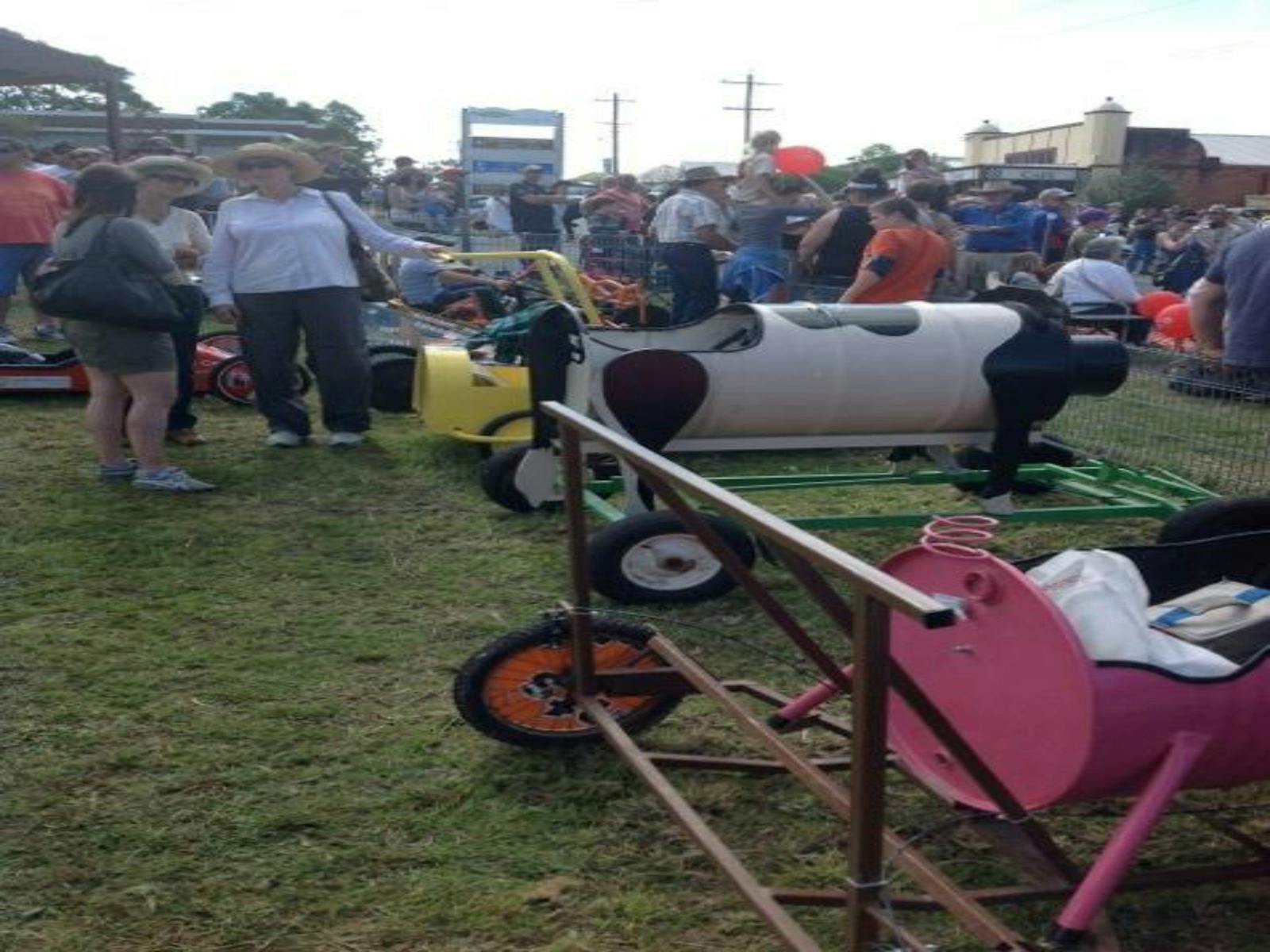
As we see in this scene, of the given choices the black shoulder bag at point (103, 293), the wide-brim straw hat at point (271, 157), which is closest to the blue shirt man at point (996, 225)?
the wide-brim straw hat at point (271, 157)

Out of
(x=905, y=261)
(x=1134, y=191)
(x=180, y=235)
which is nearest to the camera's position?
(x=905, y=261)

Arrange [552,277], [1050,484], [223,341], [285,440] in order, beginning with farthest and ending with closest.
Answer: [223,341]
[552,277]
[285,440]
[1050,484]

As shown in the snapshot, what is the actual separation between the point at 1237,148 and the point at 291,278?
7100 centimetres

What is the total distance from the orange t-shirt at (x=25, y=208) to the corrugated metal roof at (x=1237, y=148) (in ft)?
210

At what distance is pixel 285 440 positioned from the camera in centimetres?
711

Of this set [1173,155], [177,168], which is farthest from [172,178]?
[1173,155]

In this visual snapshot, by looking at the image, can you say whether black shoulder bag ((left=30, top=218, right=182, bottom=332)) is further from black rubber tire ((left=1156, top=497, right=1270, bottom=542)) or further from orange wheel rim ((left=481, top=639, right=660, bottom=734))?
black rubber tire ((left=1156, top=497, right=1270, bottom=542))

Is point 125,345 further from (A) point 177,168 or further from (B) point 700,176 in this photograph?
(B) point 700,176

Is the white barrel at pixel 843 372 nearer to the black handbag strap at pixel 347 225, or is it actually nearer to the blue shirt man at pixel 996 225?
the black handbag strap at pixel 347 225

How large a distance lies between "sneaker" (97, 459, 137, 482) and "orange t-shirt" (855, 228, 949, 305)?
3.73m

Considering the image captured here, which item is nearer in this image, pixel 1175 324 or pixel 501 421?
pixel 501 421

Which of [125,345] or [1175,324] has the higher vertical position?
[125,345]

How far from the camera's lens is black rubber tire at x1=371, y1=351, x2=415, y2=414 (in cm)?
803

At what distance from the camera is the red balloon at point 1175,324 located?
10594mm
